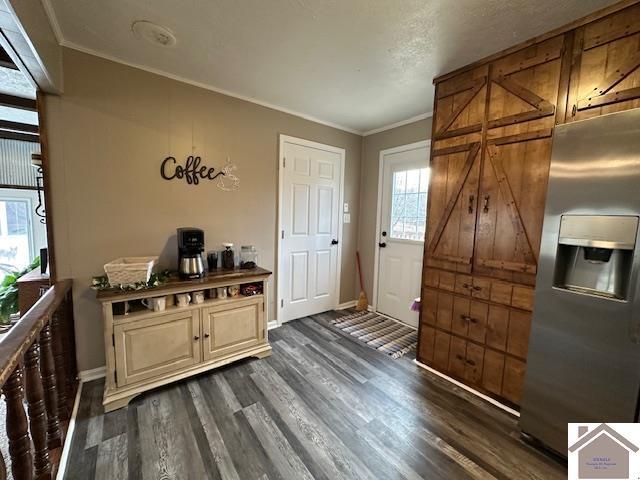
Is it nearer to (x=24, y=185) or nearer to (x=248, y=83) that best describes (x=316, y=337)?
(x=248, y=83)

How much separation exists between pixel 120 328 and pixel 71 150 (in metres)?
1.35

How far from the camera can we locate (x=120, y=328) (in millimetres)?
1797

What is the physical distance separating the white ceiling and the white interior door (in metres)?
0.88

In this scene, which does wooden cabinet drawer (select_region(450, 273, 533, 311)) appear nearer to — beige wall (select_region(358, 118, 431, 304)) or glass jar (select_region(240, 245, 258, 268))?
beige wall (select_region(358, 118, 431, 304))

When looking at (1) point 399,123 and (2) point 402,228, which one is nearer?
(1) point 399,123

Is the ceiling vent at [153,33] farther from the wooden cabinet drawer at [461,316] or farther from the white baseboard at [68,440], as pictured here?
the wooden cabinet drawer at [461,316]

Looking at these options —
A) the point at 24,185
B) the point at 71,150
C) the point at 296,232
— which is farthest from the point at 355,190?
the point at 24,185

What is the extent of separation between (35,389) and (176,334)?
0.88m

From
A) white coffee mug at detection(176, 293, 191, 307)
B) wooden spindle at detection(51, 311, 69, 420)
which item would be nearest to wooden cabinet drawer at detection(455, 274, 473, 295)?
white coffee mug at detection(176, 293, 191, 307)

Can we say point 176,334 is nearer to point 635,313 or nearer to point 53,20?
point 53,20

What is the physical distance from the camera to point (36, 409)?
1.15 meters

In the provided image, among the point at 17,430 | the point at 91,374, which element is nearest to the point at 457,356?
the point at 17,430

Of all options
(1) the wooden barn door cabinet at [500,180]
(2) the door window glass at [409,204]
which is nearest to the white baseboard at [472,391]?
(1) the wooden barn door cabinet at [500,180]

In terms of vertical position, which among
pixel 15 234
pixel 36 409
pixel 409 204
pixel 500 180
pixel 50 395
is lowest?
pixel 50 395
